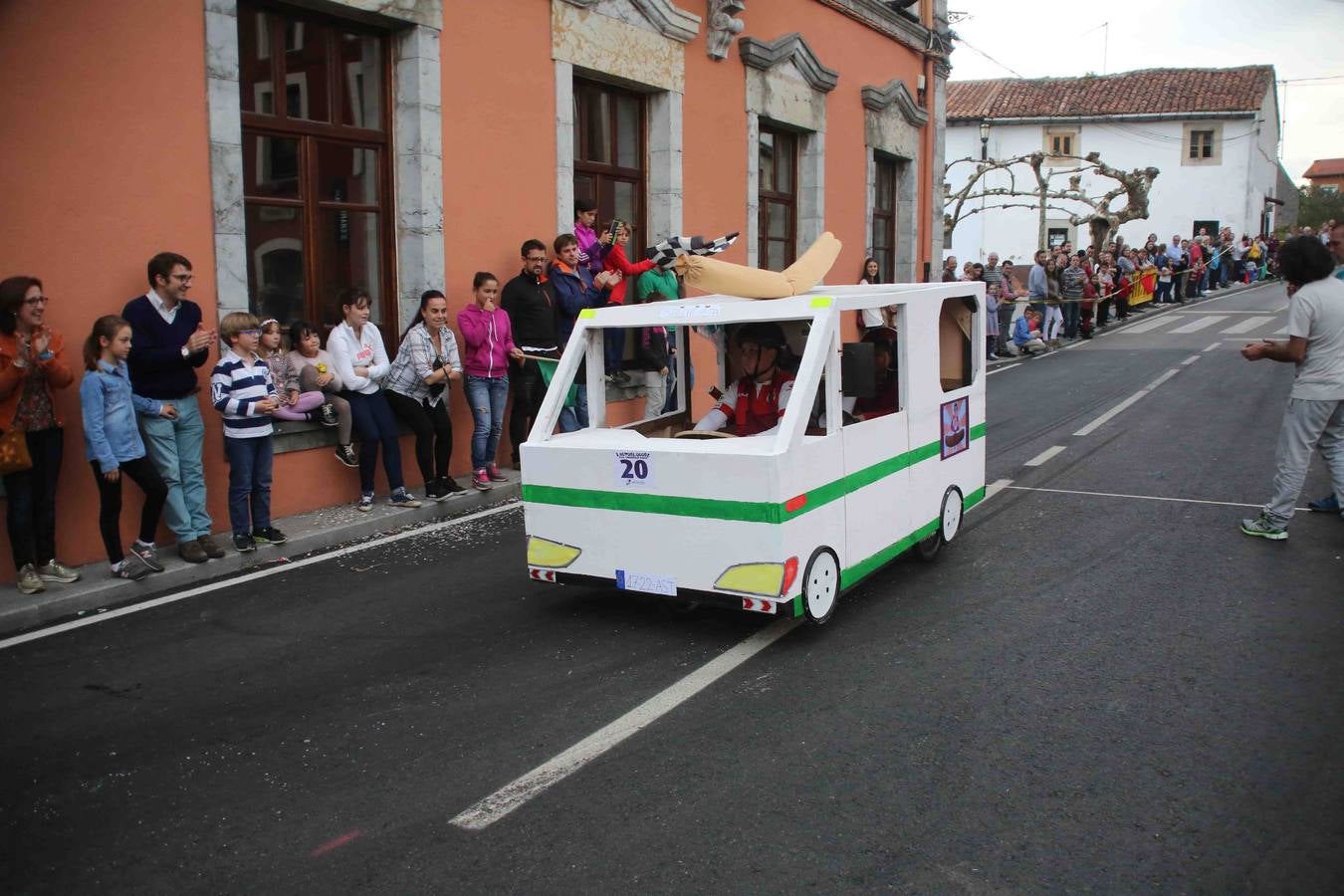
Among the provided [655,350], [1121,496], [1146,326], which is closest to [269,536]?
[655,350]

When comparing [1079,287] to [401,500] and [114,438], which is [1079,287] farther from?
[114,438]

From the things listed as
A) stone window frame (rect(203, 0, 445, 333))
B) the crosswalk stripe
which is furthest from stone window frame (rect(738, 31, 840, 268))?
the crosswalk stripe

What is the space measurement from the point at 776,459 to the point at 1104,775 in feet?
6.66

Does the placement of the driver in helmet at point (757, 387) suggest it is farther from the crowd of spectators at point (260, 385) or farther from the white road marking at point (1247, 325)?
the white road marking at point (1247, 325)

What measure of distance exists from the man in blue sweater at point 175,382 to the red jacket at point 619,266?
4.47 metres

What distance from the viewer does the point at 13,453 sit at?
6762 millimetres

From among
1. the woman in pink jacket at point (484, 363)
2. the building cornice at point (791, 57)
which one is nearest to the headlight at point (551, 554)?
the woman in pink jacket at point (484, 363)

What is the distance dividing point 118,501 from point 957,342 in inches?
223

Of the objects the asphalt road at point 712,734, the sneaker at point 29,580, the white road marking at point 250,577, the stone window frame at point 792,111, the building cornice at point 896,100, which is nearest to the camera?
the asphalt road at point 712,734

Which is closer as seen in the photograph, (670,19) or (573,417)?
(573,417)

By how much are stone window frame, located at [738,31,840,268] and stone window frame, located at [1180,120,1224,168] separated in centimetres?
4728

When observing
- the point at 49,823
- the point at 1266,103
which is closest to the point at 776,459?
the point at 49,823

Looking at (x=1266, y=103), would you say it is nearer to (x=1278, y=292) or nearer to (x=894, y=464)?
(x=1278, y=292)

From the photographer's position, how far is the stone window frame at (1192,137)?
188 ft
